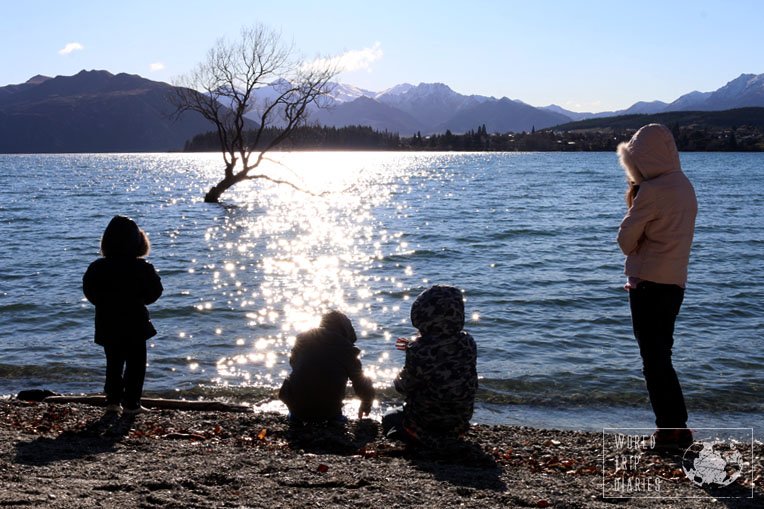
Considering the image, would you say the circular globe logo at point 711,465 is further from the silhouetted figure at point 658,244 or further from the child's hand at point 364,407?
the child's hand at point 364,407

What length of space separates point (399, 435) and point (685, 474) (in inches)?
96.6

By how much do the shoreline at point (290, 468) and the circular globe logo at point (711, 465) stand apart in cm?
10

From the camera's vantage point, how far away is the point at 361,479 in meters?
5.59

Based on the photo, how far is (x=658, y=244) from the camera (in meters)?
6.35

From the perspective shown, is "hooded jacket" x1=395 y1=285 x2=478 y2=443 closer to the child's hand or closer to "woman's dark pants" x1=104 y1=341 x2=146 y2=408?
the child's hand

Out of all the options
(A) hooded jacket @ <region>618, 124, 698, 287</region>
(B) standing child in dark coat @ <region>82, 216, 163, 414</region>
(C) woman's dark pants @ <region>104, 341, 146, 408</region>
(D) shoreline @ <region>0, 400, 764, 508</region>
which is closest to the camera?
(D) shoreline @ <region>0, 400, 764, 508</region>

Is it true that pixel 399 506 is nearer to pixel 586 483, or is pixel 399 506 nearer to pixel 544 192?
pixel 586 483

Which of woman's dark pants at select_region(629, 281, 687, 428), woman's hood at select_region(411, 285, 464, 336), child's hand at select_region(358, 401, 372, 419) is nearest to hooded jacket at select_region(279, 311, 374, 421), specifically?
child's hand at select_region(358, 401, 372, 419)

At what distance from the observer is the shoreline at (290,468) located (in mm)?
5145

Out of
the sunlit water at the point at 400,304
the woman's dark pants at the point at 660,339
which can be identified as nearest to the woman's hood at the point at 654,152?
the woman's dark pants at the point at 660,339

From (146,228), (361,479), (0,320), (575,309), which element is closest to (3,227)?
(146,228)

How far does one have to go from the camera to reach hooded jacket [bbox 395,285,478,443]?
6.65m

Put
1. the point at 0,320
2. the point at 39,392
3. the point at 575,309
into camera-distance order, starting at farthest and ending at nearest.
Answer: the point at 575,309, the point at 0,320, the point at 39,392

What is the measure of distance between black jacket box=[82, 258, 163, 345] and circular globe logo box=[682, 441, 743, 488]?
199 inches
